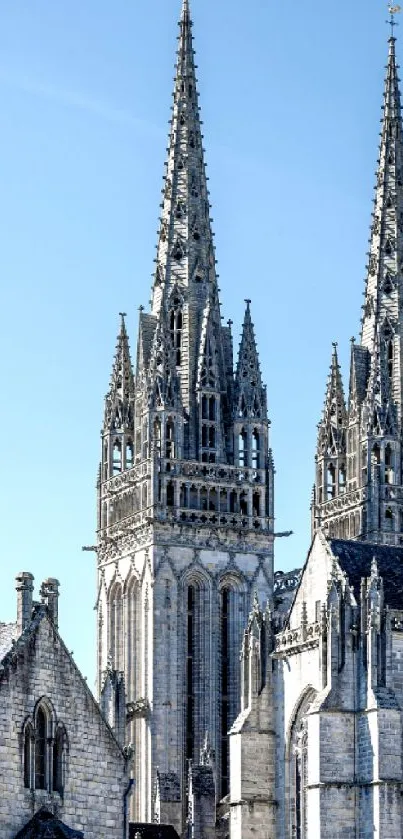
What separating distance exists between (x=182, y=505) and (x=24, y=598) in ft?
138

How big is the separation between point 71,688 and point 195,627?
41.1 m

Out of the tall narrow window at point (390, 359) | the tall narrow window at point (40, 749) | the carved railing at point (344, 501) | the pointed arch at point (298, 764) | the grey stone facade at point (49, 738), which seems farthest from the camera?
the tall narrow window at point (390, 359)

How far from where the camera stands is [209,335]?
10212 cm

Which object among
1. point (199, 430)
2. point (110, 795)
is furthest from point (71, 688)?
point (199, 430)

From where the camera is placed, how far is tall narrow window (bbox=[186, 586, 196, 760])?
96438mm

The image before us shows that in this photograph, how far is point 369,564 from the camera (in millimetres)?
71500

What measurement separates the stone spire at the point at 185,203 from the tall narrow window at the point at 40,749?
48677 millimetres

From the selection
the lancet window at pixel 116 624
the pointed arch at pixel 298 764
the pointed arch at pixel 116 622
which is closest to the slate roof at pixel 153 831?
the pointed arch at pixel 298 764

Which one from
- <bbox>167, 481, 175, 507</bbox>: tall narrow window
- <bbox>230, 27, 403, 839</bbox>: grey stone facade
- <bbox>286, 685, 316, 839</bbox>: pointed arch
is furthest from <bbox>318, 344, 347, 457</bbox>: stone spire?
<bbox>286, 685, 316, 839</bbox>: pointed arch

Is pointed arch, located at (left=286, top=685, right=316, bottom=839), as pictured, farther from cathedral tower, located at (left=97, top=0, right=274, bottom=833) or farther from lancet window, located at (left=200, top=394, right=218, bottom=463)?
lancet window, located at (left=200, top=394, right=218, bottom=463)

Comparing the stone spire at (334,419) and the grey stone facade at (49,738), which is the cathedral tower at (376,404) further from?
the grey stone facade at (49,738)

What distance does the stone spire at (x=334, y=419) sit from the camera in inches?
4085

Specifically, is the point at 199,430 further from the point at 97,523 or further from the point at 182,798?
the point at 182,798

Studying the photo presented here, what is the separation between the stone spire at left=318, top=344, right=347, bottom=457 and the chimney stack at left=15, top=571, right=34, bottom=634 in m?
47.5
